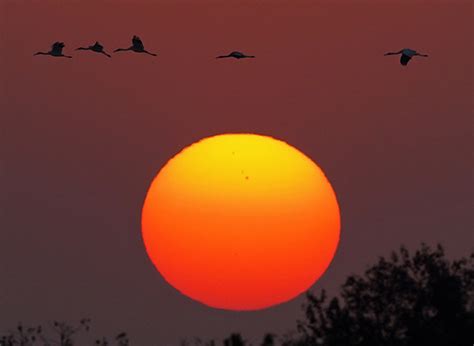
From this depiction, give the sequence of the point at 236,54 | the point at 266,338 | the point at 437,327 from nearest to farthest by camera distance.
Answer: the point at 266,338, the point at 236,54, the point at 437,327

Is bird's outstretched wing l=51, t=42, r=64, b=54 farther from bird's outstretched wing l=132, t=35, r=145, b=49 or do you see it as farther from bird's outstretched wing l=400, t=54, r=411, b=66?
bird's outstretched wing l=400, t=54, r=411, b=66

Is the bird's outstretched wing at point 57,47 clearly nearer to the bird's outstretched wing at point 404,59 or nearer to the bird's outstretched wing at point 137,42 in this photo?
the bird's outstretched wing at point 137,42

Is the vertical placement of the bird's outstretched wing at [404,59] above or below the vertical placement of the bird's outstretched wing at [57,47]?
below

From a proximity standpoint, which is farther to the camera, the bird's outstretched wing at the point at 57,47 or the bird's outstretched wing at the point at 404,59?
the bird's outstretched wing at the point at 57,47

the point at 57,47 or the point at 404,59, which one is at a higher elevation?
the point at 57,47

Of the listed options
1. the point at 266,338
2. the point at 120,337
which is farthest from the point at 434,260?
the point at 266,338

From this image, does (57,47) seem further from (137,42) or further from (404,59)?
(404,59)

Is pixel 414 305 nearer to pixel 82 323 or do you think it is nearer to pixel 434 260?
pixel 434 260

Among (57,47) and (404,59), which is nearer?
(404,59)

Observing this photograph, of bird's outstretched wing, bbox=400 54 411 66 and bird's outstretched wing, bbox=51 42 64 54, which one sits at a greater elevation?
bird's outstretched wing, bbox=51 42 64 54

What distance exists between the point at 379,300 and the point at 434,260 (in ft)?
8.61

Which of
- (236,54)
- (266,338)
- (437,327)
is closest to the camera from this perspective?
(266,338)

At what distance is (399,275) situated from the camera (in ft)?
298

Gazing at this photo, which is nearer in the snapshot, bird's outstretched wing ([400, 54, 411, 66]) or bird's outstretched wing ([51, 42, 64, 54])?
bird's outstretched wing ([400, 54, 411, 66])
